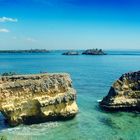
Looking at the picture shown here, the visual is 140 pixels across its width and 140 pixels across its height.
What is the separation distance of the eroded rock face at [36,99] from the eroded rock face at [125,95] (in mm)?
7029

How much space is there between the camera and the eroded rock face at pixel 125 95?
41438 mm

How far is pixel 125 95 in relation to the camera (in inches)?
1666

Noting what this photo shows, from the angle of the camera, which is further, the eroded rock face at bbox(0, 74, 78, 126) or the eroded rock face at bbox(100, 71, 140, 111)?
the eroded rock face at bbox(100, 71, 140, 111)

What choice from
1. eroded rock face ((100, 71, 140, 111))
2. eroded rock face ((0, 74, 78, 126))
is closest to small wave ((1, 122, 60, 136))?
eroded rock face ((0, 74, 78, 126))

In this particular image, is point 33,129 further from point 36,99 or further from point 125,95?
point 125,95

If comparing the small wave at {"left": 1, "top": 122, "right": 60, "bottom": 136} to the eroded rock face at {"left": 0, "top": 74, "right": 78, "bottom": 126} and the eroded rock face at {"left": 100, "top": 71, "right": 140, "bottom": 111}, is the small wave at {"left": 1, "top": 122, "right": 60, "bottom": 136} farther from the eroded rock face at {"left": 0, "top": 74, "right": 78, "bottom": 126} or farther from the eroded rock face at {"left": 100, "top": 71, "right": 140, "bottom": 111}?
the eroded rock face at {"left": 100, "top": 71, "right": 140, "bottom": 111}

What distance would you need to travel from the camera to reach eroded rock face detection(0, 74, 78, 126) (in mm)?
33938

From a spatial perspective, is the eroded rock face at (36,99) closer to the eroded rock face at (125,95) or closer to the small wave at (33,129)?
the small wave at (33,129)

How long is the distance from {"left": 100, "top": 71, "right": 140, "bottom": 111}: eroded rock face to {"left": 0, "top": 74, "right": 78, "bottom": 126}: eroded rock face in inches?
277

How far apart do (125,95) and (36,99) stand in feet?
44.2

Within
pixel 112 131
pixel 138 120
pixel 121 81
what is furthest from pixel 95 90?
pixel 112 131

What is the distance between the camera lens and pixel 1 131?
107ft

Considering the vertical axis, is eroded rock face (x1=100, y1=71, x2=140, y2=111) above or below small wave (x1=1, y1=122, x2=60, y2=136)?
above

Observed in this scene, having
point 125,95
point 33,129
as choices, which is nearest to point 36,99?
point 33,129
